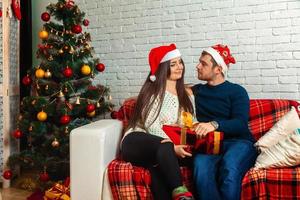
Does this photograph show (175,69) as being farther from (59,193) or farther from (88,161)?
(59,193)

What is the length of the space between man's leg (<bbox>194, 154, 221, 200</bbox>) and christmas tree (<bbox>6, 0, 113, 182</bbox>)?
1179 mm

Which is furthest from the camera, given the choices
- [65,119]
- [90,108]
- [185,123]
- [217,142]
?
[90,108]

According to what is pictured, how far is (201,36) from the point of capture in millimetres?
2875

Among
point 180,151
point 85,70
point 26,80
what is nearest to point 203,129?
point 180,151

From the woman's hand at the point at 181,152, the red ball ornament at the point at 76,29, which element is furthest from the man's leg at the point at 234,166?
the red ball ornament at the point at 76,29

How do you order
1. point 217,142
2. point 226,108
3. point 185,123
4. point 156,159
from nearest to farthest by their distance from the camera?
1. point 156,159
2. point 217,142
3. point 185,123
4. point 226,108

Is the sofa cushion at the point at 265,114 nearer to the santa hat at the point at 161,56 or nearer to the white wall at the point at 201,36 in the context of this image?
the white wall at the point at 201,36

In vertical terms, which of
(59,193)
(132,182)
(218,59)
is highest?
(218,59)

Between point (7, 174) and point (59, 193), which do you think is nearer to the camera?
point (59, 193)

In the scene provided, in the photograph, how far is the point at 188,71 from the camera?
2.95 meters

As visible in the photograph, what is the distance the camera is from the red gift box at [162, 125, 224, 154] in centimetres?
198

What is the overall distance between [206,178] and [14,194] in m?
1.74

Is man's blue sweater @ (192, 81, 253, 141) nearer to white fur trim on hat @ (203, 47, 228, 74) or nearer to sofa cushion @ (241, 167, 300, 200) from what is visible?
white fur trim on hat @ (203, 47, 228, 74)

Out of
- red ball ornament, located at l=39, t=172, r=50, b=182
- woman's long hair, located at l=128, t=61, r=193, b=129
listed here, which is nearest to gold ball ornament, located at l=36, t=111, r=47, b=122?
red ball ornament, located at l=39, t=172, r=50, b=182
